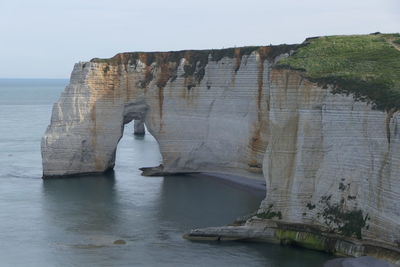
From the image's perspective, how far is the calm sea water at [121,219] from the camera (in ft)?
109

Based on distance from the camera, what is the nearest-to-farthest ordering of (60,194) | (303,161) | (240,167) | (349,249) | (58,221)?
(349,249), (303,161), (58,221), (60,194), (240,167)

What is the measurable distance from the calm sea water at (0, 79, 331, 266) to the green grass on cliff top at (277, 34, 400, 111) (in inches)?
311

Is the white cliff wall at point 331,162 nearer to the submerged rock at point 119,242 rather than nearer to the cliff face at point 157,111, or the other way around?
the submerged rock at point 119,242

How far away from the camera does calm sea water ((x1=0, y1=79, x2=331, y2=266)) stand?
109 feet

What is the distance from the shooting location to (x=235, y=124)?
50312mm

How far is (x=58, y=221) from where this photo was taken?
132 feet

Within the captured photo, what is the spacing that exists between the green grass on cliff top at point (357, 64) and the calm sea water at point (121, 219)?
791cm

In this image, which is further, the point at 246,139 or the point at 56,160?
the point at 56,160

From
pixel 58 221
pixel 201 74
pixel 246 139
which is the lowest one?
pixel 58 221

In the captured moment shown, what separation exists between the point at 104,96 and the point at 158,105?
4.13 meters

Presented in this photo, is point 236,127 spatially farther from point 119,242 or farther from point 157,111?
point 119,242

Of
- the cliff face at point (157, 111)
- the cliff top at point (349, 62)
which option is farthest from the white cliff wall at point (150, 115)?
the cliff top at point (349, 62)

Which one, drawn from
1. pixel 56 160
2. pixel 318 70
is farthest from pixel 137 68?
pixel 318 70

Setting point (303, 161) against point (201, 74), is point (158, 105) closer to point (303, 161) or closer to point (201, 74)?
point (201, 74)
